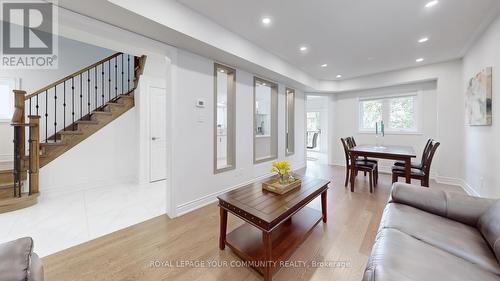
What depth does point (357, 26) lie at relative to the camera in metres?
2.68

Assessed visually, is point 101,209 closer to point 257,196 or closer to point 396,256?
point 257,196

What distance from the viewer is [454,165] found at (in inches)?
158

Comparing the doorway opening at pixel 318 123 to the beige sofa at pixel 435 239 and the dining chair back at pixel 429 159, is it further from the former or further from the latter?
the beige sofa at pixel 435 239

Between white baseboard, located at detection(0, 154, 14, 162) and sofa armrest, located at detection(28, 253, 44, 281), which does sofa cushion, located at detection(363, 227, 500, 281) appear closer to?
sofa armrest, located at detection(28, 253, 44, 281)

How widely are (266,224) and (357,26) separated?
9.58ft

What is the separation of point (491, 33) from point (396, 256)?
3.47m

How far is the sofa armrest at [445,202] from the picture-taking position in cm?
145

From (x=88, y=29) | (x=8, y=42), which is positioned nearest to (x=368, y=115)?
(x=88, y=29)

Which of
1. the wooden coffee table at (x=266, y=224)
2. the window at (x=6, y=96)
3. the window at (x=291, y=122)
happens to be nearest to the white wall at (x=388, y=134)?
the window at (x=291, y=122)

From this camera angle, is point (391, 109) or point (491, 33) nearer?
point (491, 33)

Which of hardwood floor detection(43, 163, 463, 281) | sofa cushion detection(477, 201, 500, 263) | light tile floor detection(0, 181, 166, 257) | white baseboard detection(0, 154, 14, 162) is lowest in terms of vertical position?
hardwood floor detection(43, 163, 463, 281)

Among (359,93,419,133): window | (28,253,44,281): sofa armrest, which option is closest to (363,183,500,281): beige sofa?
(28,253,44,281): sofa armrest

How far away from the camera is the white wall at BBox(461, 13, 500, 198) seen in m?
2.37

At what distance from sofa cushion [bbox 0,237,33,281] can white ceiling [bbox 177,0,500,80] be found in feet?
8.13
